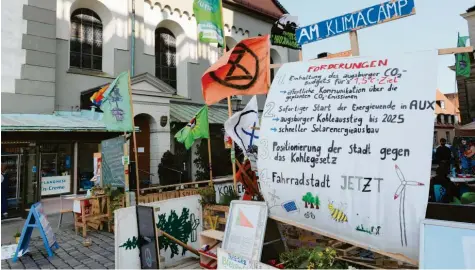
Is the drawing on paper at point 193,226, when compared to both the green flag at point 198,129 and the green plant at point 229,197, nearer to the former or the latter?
the green plant at point 229,197

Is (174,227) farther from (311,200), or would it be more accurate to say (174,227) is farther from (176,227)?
(311,200)

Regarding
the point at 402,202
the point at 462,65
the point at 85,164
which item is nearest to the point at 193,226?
the point at 402,202

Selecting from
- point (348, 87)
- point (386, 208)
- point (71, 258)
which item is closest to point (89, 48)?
point (71, 258)

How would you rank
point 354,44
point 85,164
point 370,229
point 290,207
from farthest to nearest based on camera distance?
1. point 85,164
2. point 354,44
3. point 290,207
4. point 370,229

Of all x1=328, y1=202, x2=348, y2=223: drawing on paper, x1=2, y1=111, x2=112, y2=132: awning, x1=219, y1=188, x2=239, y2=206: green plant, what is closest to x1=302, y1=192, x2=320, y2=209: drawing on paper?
x1=328, y1=202, x2=348, y2=223: drawing on paper

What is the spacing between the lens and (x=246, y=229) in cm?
403

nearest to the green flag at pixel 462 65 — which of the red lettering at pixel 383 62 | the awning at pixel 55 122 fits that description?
the red lettering at pixel 383 62

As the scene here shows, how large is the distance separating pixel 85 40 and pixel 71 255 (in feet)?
30.3

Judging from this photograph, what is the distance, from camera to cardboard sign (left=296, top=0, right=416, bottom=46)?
3.54 meters

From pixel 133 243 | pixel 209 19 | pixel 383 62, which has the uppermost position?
pixel 209 19

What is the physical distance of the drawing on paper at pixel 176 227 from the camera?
17.6ft

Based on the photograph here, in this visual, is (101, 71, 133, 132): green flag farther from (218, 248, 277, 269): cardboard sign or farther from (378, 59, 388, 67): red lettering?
(378, 59, 388, 67): red lettering

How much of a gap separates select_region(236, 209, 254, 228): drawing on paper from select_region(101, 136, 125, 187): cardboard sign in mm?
4421

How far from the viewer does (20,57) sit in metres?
10.5
